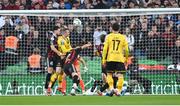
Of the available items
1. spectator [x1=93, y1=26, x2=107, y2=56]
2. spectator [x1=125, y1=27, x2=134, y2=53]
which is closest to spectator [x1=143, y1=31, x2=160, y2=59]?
spectator [x1=125, y1=27, x2=134, y2=53]

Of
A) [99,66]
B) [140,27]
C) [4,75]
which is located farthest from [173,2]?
[4,75]

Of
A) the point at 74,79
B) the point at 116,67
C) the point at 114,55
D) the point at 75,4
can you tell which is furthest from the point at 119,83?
the point at 75,4

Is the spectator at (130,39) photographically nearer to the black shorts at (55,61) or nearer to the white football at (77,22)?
the white football at (77,22)

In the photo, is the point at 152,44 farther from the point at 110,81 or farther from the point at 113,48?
the point at 110,81

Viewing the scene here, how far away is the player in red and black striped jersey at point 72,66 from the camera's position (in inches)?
749

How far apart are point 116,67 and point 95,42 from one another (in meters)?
3.32

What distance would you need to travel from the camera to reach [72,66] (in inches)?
763

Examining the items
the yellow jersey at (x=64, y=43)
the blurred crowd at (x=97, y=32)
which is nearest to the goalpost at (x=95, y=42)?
the blurred crowd at (x=97, y=32)

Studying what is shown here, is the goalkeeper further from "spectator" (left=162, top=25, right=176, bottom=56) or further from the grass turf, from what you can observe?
the grass turf

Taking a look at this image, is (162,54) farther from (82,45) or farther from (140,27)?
(82,45)

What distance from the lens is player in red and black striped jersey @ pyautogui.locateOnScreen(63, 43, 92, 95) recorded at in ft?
62.4

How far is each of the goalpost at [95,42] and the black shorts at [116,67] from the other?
2490 mm

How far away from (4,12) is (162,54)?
457 centimetres

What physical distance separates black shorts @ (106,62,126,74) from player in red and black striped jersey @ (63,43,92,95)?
1.95 metres
